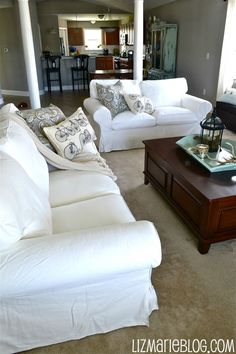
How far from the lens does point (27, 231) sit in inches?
51.6

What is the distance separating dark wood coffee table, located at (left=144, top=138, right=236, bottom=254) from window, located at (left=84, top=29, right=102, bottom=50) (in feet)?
35.5

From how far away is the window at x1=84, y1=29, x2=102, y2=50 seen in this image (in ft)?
38.3

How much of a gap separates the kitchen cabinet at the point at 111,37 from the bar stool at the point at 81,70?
12.9 feet

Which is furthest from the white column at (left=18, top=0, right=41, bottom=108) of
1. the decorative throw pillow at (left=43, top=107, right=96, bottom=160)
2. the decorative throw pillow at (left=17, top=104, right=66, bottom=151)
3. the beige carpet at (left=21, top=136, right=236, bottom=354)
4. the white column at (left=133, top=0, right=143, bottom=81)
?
the beige carpet at (left=21, top=136, right=236, bottom=354)

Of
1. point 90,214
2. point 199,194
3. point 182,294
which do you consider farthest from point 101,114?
point 182,294

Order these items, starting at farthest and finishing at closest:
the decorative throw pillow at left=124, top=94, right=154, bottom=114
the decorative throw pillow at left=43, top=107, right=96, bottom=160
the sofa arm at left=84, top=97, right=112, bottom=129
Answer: the decorative throw pillow at left=124, top=94, right=154, bottom=114
the sofa arm at left=84, top=97, right=112, bottom=129
the decorative throw pillow at left=43, top=107, right=96, bottom=160

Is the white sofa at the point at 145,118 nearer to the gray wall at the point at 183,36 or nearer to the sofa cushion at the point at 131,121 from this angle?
the sofa cushion at the point at 131,121

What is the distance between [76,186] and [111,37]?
11297 mm

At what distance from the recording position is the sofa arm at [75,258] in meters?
1.14

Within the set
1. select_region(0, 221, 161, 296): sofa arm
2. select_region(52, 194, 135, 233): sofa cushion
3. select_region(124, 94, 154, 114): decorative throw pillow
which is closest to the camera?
select_region(0, 221, 161, 296): sofa arm

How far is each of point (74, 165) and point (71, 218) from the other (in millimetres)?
698

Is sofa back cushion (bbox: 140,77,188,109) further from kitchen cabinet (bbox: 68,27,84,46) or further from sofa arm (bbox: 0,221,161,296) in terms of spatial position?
kitchen cabinet (bbox: 68,27,84,46)

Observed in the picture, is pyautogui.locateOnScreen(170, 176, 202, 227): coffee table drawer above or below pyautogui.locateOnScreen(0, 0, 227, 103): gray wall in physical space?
below

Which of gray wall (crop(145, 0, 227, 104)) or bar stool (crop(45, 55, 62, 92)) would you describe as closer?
gray wall (crop(145, 0, 227, 104))
